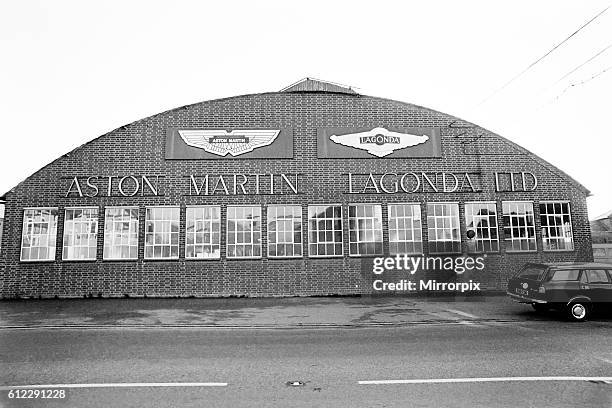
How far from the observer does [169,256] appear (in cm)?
1644

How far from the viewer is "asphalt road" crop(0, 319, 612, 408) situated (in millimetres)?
5465

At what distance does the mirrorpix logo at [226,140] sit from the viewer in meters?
17.1

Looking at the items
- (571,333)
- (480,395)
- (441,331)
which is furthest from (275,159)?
(480,395)

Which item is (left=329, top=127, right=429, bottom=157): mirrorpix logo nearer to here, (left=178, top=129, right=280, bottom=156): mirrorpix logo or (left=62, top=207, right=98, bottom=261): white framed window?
(left=178, top=129, right=280, bottom=156): mirrorpix logo

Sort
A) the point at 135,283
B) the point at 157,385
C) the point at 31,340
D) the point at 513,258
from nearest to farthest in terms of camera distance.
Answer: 1. the point at 157,385
2. the point at 31,340
3. the point at 135,283
4. the point at 513,258

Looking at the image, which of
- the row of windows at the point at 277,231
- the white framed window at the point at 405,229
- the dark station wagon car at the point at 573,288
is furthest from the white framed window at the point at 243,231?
the dark station wagon car at the point at 573,288

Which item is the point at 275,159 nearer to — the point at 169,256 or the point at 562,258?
the point at 169,256

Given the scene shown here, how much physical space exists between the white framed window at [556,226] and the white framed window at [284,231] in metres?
10.1

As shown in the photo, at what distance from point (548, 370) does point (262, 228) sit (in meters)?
11.6

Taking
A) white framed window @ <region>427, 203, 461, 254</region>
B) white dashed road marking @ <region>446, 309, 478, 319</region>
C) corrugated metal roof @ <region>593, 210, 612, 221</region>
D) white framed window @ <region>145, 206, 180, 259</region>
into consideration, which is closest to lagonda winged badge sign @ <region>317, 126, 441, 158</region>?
white framed window @ <region>427, 203, 461, 254</region>

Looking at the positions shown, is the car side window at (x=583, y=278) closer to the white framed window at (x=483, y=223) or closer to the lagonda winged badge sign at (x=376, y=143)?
the white framed window at (x=483, y=223)

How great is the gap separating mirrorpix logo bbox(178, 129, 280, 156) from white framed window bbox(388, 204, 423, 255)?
585 cm

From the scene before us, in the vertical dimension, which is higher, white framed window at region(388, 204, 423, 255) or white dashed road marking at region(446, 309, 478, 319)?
white framed window at region(388, 204, 423, 255)

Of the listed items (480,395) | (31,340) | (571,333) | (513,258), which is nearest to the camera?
(480,395)
